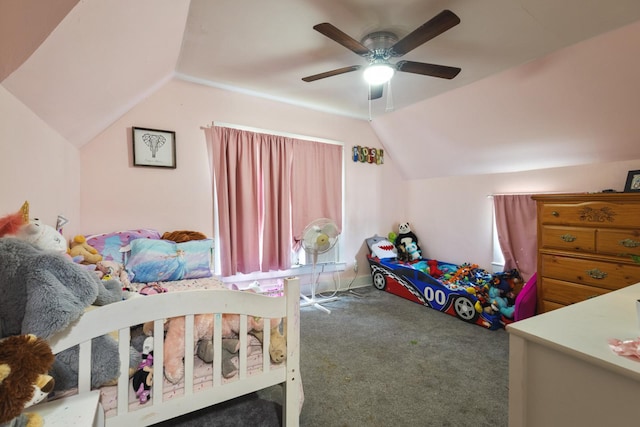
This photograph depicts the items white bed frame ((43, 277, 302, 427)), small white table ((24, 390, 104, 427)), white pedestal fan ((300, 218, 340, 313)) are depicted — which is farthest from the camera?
white pedestal fan ((300, 218, 340, 313))

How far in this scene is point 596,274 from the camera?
88.0 inches

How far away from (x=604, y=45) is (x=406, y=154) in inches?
91.8

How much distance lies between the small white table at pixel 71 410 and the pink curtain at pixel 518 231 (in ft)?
12.0

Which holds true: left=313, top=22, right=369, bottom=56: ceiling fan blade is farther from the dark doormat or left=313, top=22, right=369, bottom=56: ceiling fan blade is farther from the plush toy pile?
the plush toy pile

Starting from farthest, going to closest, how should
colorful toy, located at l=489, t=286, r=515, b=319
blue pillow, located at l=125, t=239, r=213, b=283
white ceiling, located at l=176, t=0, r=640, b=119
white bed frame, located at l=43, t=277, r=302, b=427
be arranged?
colorful toy, located at l=489, t=286, r=515, b=319, blue pillow, located at l=125, t=239, r=213, b=283, white ceiling, located at l=176, t=0, r=640, b=119, white bed frame, located at l=43, t=277, r=302, b=427

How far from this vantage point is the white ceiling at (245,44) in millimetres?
1140

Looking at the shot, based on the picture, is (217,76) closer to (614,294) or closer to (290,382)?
(290,382)

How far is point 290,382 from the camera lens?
1.27m

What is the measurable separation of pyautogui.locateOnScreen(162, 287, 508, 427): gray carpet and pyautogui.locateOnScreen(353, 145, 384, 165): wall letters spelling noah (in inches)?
85.2

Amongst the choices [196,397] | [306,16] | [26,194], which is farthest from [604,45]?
[26,194]

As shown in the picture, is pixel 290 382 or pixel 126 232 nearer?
pixel 290 382

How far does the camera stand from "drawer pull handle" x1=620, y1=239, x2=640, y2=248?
2.05m

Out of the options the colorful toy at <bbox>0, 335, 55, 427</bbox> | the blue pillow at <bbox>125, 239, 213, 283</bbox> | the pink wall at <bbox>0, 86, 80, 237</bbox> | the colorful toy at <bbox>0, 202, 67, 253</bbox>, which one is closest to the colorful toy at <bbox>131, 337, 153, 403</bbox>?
the colorful toy at <bbox>0, 335, 55, 427</bbox>

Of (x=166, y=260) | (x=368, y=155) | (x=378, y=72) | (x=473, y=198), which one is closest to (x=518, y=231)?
(x=473, y=198)
